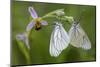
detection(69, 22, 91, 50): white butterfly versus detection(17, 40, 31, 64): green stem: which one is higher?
detection(69, 22, 91, 50): white butterfly

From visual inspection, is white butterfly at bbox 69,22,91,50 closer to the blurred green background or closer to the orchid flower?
the blurred green background

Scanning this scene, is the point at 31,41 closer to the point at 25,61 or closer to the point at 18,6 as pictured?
the point at 25,61

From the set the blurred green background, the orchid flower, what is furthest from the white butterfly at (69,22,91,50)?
the orchid flower

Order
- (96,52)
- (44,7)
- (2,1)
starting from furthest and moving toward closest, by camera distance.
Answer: (96,52)
(44,7)
(2,1)

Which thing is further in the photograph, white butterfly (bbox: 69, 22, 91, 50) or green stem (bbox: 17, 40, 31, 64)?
white butterfly (bbox: 69, 22, 91, 50)

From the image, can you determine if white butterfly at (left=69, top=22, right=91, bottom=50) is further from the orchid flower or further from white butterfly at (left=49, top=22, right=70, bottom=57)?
the orchid flower

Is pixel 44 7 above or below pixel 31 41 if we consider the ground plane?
above

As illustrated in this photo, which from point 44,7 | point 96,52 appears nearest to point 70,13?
point 44,7
